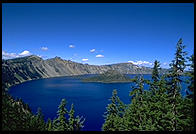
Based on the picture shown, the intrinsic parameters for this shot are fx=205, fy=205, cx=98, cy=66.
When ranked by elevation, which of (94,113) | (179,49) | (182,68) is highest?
(179,49)

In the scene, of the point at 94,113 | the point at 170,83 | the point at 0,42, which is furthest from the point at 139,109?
the point at 94,113

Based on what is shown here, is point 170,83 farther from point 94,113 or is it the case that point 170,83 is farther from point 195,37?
point 94,113

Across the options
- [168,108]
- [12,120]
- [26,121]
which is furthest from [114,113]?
[26,121]

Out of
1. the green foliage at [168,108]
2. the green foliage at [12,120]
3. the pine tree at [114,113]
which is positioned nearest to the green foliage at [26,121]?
the green foliage at [12,120]

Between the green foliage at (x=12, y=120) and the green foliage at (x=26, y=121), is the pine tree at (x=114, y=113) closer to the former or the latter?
the green foliage at (x=26, y=121)

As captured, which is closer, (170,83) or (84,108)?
(170,83)

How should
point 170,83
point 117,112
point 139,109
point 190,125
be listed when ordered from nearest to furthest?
point 190,125 < point 170,83 < point 139,109 < point 117,112

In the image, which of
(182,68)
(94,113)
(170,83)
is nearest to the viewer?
(182,68)

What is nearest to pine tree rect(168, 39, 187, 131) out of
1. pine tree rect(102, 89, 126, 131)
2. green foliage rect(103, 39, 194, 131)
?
green foliage rect(103, 39, 194, 131)

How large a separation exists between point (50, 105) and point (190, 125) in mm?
102441

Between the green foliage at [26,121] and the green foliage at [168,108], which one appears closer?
the green foliage at [168,108]

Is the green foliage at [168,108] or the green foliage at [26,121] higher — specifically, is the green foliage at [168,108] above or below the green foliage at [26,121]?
above

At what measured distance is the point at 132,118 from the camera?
60.8ft

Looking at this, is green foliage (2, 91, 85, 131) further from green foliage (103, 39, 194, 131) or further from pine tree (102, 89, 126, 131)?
green foliage (103, 39, 194, 131)
